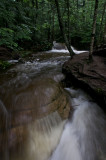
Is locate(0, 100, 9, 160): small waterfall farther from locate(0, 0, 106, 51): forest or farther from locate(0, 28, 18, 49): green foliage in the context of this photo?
locate(0, 0, 106, 51): forest

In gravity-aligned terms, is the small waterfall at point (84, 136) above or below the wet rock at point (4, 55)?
below

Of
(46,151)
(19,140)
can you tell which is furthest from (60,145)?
(19,140)

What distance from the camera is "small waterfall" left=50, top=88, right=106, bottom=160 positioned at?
6.99 ft

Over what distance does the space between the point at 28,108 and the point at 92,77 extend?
242 centimetres

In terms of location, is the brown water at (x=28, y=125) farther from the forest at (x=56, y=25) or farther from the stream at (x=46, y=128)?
the forest at (x=56, y=25)

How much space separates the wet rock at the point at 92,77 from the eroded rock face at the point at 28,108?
1.08 metres

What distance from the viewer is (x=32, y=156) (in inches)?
76.1

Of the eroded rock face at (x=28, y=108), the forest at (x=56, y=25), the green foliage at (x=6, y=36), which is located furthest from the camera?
the forest at (x=56, y=25)

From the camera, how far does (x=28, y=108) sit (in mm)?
2318

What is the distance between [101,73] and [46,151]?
2.94 m

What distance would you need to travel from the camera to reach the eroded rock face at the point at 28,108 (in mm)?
1961

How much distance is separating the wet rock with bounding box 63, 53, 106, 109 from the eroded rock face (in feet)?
3.54

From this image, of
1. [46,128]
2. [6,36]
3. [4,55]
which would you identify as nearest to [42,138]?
[46,128]

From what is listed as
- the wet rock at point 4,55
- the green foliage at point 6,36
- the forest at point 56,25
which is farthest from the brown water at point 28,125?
the forest at point 56,25
